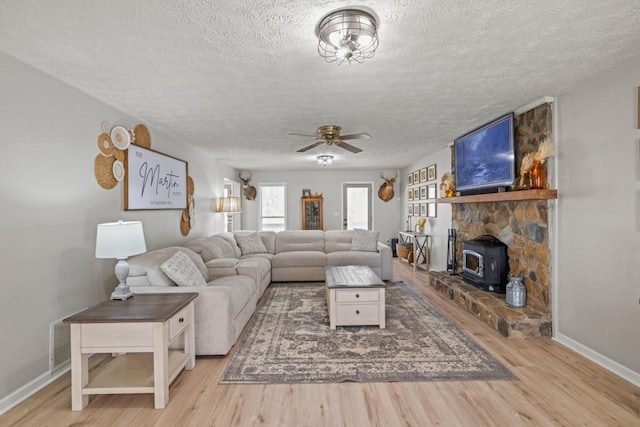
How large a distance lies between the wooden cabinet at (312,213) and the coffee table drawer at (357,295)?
5.04 meters

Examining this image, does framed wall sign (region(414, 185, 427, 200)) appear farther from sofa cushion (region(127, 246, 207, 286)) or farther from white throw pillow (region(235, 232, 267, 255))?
sofa cushion (region(127, 246, 207, 286))

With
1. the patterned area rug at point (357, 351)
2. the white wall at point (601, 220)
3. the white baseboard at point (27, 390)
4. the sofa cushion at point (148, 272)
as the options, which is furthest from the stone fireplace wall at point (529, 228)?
the white baseboard at point (27, 390)

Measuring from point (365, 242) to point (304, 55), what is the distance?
4.12 m

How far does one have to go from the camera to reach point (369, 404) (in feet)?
6.77

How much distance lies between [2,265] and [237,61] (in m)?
2.07

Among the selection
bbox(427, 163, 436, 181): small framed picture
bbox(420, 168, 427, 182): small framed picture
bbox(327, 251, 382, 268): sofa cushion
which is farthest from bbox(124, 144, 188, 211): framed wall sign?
bbox(420, 168, 427, 182): small framed picture

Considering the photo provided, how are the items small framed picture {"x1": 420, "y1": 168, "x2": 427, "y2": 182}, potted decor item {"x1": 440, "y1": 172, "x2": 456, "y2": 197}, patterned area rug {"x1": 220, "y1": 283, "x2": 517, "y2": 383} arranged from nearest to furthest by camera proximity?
1. patterned area rug {"x1": 220, "y1": 283, "x2": 517, "y2": 383}
2. potted decor item {"x1": 440, "y1": 172, "x2": 456, "y2": 197}
3. small framed picture {"x1": 420, "y1": 168, "x2": 427, "y2": 182}

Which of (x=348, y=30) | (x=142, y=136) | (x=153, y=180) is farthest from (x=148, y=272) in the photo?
(x=348, y=30)

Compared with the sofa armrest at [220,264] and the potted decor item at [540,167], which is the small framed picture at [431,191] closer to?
the potted decor item at [540,167]

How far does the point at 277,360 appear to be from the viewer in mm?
2643

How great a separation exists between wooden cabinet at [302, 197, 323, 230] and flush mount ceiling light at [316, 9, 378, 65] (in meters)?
6.46

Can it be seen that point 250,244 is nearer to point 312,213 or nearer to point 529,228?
point 312,213

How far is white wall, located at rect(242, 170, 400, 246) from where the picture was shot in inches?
332

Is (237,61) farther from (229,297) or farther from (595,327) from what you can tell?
(595,327)
